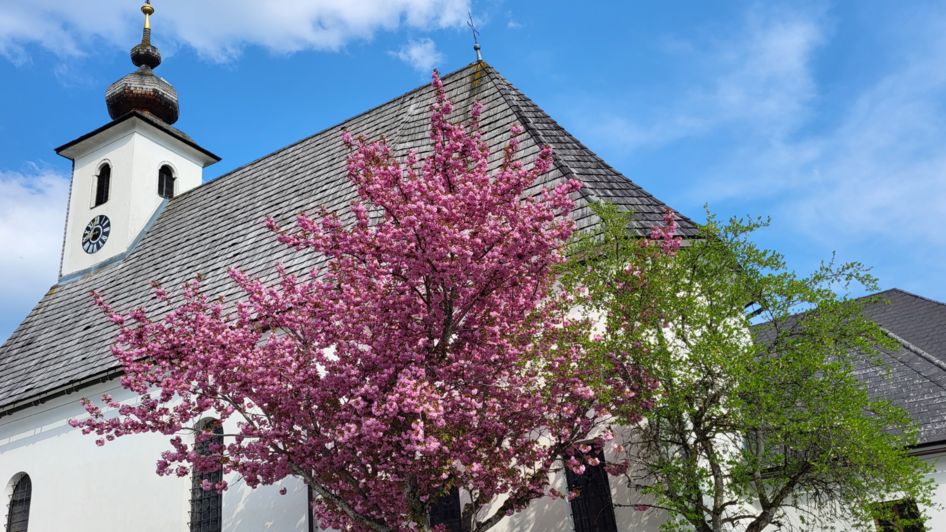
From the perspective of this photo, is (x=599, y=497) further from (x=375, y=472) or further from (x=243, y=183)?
(x=243, y=183)

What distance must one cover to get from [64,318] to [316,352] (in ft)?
40.1

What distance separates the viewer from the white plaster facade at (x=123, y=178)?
19.2 metres

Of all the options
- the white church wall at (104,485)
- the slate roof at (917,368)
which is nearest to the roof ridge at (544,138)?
the slate roof at (917,368)

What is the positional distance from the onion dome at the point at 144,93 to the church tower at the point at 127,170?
24 mm

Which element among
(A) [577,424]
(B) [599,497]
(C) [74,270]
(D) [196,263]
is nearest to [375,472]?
(A) [577,424]

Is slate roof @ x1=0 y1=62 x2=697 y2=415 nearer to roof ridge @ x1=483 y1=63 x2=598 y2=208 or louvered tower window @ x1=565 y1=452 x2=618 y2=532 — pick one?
roof ridge @ x1=483 y1=63 x2=598 y2=208

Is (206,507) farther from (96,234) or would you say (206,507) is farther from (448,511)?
(96,234)

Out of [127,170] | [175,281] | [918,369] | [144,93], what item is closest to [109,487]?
[175,281]

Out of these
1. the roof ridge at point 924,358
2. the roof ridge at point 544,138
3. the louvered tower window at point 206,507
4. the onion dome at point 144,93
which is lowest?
the louvered tower window at point 206,507

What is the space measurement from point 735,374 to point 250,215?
473 inches

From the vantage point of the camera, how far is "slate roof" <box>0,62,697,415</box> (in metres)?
12.3

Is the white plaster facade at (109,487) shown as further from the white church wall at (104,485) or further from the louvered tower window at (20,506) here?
the louvered tower window at (20,506)

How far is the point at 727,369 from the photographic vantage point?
6.95 m

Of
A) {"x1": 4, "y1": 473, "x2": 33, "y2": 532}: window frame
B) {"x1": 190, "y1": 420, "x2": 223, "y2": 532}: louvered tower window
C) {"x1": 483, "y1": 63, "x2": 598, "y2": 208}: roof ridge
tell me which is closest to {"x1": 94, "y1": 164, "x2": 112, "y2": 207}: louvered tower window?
{"x1": 4, "y1": 473, "x2": 33, "y2": 532}: window frame
